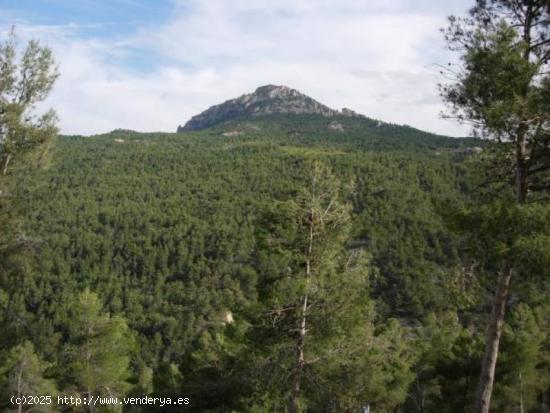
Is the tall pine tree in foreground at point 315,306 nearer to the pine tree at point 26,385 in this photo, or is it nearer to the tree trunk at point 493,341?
the tree trunk at point 493,341

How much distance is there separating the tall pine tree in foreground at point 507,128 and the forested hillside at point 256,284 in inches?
24.1

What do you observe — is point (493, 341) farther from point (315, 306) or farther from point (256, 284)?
point (256, 284)

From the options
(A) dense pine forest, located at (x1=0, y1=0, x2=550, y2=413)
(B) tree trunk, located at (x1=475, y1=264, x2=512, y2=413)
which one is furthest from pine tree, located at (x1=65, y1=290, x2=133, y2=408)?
(B) tree trunk, located at (x1=475, y1=264, x2=512, y2=413)

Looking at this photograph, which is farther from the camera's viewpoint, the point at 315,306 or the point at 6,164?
the point at 315,306

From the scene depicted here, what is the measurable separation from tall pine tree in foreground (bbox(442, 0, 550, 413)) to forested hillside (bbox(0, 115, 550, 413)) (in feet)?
2.01

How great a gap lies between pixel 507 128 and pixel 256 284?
19.6 ft

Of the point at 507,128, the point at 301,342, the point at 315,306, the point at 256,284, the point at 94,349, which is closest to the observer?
the point at 507,128

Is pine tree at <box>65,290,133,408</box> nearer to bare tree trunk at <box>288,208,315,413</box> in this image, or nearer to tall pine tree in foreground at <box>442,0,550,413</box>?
bare tree trunk at <box>288,208,315,413</box>

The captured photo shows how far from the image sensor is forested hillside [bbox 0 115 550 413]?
35.5 feet

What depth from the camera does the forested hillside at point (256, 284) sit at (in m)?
10.8

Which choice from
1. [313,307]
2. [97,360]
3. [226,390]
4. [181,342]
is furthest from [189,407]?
[181,342]

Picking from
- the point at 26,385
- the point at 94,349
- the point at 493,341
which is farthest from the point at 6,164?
the point at 94,349

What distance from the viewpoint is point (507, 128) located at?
7949mm

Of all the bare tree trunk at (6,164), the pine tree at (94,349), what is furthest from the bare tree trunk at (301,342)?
the pine tree at (94,349)
